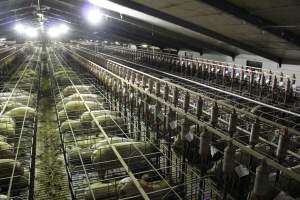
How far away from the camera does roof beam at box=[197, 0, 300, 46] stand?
6.63 meters

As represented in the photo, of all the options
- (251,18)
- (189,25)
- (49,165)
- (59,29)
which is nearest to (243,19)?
(251,18)

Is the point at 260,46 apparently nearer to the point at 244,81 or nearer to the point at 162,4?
the point at 244,81

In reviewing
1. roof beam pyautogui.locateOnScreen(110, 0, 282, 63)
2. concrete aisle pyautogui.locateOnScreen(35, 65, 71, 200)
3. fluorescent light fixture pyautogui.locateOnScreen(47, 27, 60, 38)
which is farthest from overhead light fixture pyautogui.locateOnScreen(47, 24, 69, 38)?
roof beam pyautogui.locateOnScreen(110, 0, 282, 63)

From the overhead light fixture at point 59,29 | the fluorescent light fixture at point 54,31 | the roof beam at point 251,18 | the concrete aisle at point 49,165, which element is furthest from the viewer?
the fluorescent light fixture at point 54,31

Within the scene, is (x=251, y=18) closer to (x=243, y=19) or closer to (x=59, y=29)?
(x=243, y=19)

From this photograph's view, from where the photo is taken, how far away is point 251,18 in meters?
7.11

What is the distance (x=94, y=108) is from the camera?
31.3 feet

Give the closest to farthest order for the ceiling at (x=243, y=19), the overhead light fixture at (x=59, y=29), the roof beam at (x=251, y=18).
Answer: the ceiling at (x=243, y=19), the roof beam at (x=251, y=18), the overhead light fixture at (x=59, y=29)

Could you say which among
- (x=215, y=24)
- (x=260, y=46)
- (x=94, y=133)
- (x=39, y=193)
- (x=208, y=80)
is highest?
(x=215, y=24)

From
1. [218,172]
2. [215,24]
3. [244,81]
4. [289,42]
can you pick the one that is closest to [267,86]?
[244,81]

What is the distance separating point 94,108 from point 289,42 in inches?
255

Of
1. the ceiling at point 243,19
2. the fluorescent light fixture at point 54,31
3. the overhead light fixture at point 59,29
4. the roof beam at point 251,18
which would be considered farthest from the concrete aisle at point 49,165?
the fluorescent light fixture at point 54,31

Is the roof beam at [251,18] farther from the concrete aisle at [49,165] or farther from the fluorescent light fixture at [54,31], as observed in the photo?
the fluorescent light fixture at [54,31]

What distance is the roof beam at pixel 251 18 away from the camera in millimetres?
6629
